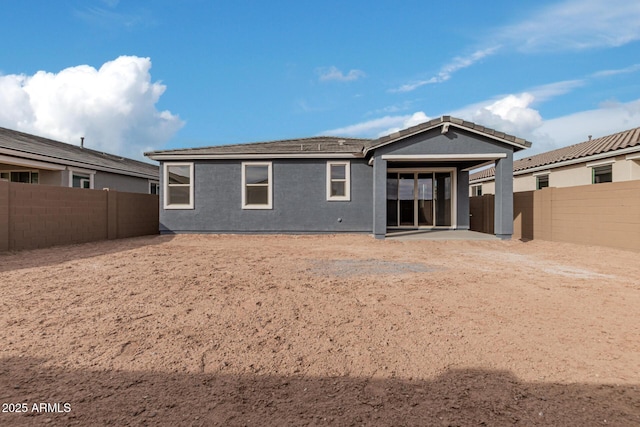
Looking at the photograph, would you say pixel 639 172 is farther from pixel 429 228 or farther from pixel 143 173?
pixel 143 173

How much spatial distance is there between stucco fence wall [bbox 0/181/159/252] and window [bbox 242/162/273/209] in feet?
15.5

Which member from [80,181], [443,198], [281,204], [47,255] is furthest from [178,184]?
[443,198]

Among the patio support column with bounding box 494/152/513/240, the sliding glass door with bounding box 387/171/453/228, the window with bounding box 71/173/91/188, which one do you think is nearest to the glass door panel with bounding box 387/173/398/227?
the sliding glass door with bounding box 387/171/453/228

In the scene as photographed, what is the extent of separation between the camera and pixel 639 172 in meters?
11.1

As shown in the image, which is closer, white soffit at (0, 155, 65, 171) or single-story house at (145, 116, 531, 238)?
white soffit at (0, 155, 65, 171)

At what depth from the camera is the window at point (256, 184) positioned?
12.9 metres

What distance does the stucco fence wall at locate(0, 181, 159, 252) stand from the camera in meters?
8.67

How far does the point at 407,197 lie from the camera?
13992 millimetres

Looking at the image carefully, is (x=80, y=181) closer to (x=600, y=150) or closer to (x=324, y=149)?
(x=324, y=149)

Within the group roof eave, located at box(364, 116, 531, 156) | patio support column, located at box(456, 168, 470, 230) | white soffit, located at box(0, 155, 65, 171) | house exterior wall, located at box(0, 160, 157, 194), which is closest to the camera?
roof eave, located at box(364, 116, 531, 156)

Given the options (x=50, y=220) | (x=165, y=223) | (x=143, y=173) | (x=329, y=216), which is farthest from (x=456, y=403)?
(x=143, y=173)

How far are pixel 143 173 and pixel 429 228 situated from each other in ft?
51.9

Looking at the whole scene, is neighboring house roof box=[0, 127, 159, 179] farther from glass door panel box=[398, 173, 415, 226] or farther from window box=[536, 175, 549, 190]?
window box=[536, 175, 549, 190]

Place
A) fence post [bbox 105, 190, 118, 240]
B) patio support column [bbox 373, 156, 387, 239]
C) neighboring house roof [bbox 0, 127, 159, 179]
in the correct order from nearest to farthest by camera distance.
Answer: patio support column [bbox 373, 156, 387, 239] < fence post [bbox 105, 190, 118, 240] < neighboring house roof [bbox 0, 127, 159, 179]
